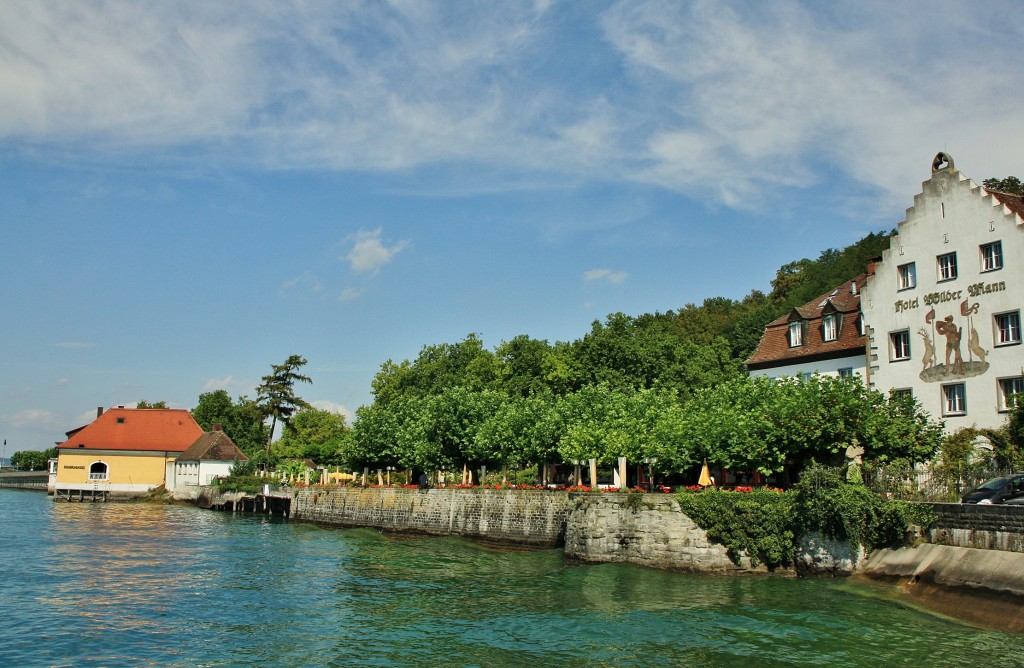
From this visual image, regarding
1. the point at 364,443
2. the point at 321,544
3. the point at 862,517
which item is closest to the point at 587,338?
the point at 364,443

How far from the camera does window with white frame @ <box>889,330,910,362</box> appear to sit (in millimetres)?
38719

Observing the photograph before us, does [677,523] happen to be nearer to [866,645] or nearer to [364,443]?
[866,645]

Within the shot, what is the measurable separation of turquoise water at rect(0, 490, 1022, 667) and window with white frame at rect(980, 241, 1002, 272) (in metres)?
16.5

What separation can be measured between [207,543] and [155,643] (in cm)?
2626

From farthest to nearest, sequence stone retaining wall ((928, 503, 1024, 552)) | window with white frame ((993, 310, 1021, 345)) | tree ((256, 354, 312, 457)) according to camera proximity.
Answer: tree ((256, 354, 312, 457)), window with white frame ((993, 310, 1021, 345)), stone retaining wall ((928, 503, 1024, 552))

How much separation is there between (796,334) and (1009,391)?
42.4 ft

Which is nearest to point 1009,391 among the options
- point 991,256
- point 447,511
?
point 991,256

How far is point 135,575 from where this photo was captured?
33.9m

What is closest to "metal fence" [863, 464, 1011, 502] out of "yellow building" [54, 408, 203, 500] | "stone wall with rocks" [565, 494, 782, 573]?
"stone wall with rocks" [565, 494, 782, 573]

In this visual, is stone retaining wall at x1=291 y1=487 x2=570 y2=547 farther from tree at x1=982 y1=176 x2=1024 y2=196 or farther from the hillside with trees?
Result: tree at x1=982 y1=176 x2=1024 y2=196

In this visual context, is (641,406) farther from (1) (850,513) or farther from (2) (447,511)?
(1) (850,513)

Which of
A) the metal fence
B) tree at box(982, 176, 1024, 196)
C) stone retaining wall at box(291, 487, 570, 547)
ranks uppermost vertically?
tree at box(982, 176, 1024, 196)

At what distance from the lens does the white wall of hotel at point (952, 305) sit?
34.5 metres

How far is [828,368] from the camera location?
42.9m
